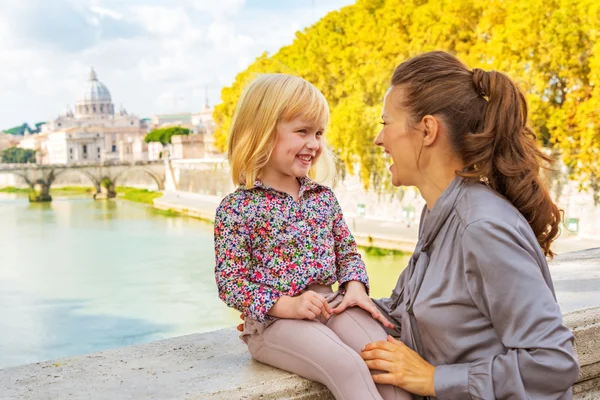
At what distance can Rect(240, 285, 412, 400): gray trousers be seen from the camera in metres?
1.22

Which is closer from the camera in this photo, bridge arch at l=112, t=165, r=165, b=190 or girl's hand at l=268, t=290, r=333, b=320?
girl's hand at l=268, t=290, r=333, b=320

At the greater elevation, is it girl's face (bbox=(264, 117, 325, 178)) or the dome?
the dome

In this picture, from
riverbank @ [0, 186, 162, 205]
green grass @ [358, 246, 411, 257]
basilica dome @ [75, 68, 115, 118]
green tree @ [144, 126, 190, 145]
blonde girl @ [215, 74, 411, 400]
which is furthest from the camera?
basilica dome @ [75, 68, 115, 118]

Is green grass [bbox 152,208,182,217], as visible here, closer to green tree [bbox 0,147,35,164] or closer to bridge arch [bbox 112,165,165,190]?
bridge arch [bbox 112,165,165,190]

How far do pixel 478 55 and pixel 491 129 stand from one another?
35.2 feet

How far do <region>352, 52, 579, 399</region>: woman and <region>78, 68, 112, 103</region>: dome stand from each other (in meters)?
79.2

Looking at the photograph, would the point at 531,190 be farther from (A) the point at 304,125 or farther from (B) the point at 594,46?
→ (B) the point at 594,46

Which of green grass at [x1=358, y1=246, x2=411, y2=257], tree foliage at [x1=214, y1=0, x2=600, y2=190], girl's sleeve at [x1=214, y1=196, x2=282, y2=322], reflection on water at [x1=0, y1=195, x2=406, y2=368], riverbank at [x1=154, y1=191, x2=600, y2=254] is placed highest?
tree foliage at [x1=214, y1=0, x2=600, y2=190]

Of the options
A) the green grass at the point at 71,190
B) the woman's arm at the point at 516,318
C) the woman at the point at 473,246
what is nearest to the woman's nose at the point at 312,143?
the woman at the point at 473,246

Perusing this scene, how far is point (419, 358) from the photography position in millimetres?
1216

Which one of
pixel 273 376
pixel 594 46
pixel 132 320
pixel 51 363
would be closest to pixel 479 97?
pixel 273 376

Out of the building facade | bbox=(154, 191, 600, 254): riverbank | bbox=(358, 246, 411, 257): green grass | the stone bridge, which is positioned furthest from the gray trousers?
the building facade

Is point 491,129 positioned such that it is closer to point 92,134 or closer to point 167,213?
point 167,213

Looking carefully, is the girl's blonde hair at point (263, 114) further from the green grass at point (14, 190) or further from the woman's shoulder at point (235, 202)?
the green grass at point (14, 190)
